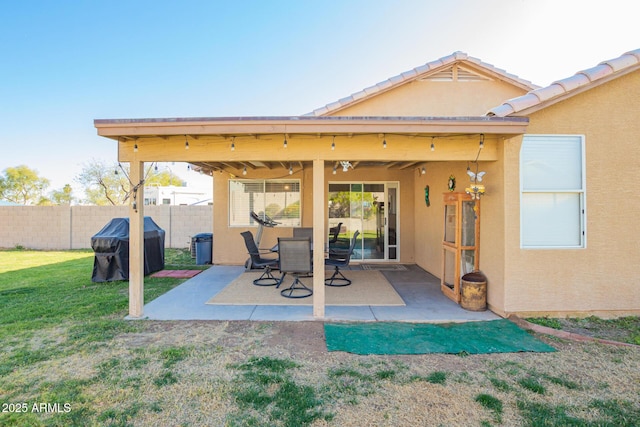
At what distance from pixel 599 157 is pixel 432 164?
10.4 ft

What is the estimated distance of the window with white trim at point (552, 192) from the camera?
454cm

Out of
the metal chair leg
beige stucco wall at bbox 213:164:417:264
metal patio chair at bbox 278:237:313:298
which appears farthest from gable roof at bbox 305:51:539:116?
the metal chair leg

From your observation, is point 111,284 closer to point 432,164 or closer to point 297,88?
point 432,164

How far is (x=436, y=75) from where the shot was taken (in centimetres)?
833

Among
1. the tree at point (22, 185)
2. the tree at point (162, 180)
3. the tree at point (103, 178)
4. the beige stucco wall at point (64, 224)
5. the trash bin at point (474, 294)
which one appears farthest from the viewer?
the tree at point (162, 180)

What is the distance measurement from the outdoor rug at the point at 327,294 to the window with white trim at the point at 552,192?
2297 millimetres

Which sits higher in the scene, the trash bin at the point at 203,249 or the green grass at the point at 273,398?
the trash bin at the point at 203,249

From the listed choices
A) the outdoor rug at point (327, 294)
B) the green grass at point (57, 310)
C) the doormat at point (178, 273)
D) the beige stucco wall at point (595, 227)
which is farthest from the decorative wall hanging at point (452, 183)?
the doormat at point (178, 273)

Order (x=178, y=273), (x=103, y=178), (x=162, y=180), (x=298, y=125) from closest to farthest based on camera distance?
(x=298, y=125) → (x=178, y=273) → (x=103, y=178) → (x=162, y=180)

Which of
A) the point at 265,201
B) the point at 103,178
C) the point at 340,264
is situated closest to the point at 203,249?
the point at 265,201

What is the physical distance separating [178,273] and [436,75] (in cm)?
824

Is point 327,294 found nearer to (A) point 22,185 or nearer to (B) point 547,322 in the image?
(B) point 547,322

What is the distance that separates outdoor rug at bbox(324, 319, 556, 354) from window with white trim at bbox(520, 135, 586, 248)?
1.31 m

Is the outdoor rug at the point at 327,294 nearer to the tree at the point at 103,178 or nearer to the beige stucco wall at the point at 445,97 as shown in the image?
the beige stucco wall at the point at 445,97
